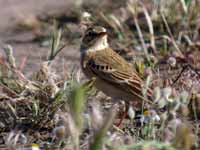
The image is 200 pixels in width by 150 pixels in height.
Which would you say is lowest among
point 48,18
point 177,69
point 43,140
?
point 43,140

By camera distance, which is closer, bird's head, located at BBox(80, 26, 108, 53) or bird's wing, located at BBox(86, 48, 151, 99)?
bird's wing, located at BBox(86, 48, 151, 99)

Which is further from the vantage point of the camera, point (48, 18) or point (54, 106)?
point (48, 18)

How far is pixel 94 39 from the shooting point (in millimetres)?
6121

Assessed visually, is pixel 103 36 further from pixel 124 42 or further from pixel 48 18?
pixel 48 18

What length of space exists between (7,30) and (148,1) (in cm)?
183

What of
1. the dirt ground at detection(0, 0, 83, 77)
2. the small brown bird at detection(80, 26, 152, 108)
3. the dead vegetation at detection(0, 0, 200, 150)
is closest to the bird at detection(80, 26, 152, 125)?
the small brown bird at detection(80, 26, 152, 108)

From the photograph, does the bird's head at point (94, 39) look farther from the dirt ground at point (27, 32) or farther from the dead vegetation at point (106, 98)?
the dirt ground at point (27, 32)

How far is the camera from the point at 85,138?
5.04m

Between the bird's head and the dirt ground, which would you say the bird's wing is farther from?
the dirt ground

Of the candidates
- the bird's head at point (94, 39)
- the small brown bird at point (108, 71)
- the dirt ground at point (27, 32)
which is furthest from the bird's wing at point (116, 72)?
the dirt ground at point (27, 32)

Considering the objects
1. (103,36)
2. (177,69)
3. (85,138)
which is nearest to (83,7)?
(177,69)

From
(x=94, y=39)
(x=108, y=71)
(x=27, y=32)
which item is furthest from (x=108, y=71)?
(x=27, y=32)

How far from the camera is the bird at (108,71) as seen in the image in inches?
221

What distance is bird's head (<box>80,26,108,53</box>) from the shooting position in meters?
6.04
